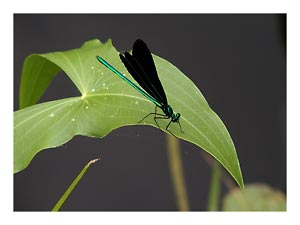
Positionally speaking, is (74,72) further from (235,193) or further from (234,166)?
(235,193)

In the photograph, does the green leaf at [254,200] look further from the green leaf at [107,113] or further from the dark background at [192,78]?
the green leaf at [107,113]

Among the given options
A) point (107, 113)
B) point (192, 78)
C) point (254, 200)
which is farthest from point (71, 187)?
point (192, 78)

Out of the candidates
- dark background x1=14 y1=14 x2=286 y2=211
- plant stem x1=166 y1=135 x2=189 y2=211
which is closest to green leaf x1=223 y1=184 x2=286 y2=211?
plant stem x1=166 y1=135 x2=189 y2=211

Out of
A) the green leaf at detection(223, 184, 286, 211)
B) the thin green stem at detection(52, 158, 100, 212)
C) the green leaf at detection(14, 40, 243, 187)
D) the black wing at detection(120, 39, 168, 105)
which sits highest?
the black wing at detection(120, 39, 168, 105)

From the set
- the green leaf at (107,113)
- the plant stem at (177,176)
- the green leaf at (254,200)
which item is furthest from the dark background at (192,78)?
the green leaf at (107,113)

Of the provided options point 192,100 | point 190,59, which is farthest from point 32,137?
point 190,59

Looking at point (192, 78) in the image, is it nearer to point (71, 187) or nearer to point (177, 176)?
point (177, 176)

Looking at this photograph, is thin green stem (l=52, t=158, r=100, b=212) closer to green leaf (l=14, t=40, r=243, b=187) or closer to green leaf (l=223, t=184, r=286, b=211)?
green leaf (l=14, t=40, r=243, b=187)
